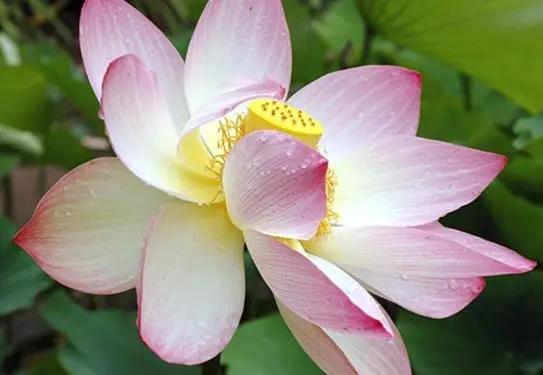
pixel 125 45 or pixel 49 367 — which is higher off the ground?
pixel 125 45

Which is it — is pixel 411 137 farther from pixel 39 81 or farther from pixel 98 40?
pixel 39 81

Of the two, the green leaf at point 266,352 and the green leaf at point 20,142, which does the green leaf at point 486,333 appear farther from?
the green leaf at point 20,142

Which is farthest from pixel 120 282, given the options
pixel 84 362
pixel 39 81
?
pixel 39 81

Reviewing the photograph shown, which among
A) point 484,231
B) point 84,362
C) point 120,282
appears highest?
point 120,282

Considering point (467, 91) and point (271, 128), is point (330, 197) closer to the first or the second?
point (271, 128)

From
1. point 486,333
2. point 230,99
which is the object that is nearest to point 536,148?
point 486,333
